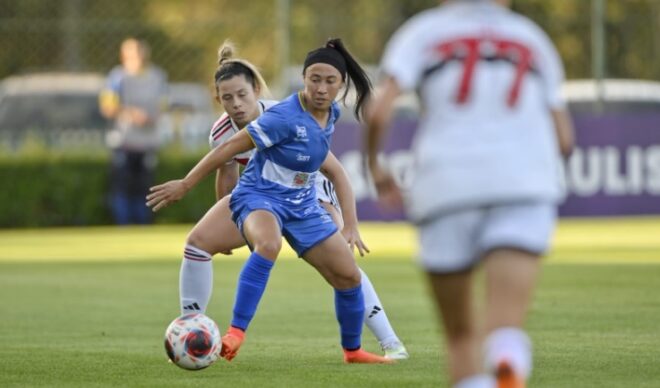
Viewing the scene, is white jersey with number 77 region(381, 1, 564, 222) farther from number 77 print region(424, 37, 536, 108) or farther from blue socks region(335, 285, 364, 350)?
blue socks region(335, 285, 364, 350)

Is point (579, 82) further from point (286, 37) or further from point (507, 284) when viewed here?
point (507, 284)

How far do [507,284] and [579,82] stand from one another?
68.5ft

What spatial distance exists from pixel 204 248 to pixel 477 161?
4014 millimetres

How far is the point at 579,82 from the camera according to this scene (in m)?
25.9

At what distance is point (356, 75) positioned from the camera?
9.12 meters

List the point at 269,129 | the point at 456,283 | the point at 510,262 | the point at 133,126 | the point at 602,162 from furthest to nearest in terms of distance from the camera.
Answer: the point at 602,162 < the point at 133,126 < the point at 269,129 < the point at 456,283 < the point at 510,262

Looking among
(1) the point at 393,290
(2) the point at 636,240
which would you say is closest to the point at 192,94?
(2) the point at 636,240

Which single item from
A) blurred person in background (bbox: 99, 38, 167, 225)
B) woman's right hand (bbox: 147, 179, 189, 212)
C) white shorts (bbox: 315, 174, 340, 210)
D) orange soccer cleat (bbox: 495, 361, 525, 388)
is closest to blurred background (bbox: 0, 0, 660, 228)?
blurred person in background (bbox: 99, 38, 167, 225)

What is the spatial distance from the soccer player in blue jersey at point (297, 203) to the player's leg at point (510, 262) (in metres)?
3.19

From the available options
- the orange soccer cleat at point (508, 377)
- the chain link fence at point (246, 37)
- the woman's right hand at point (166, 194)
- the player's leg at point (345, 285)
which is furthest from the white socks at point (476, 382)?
the chain link fence at point (246, 37)

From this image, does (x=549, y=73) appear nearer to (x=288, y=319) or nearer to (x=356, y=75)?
(x=356, y=75)

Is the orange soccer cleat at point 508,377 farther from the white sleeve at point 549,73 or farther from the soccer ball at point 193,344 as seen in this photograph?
the soccer ball at point 193,344

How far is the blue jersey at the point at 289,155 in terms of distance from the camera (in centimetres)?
862

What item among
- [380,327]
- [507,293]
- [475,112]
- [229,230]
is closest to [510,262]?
[507,293]
